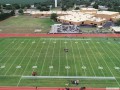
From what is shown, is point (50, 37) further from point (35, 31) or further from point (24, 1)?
point (24, 1)

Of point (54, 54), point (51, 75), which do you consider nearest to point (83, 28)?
point (54, 54)

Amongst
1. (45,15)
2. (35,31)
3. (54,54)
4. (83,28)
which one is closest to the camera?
(54,54)

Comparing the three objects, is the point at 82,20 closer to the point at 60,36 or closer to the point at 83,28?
the point at 83,28

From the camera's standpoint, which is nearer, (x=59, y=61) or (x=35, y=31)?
(x=59, y=61)

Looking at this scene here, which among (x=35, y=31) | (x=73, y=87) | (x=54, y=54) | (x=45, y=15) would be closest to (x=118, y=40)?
(x=54, y=54)

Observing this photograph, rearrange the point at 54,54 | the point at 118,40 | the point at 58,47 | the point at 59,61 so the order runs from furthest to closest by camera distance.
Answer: the point at 118,40 < the point at 58,47 < the point at 54,54 < the point at 59,61

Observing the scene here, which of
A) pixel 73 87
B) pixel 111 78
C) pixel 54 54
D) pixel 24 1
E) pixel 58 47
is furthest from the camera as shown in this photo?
pixel 24 1
